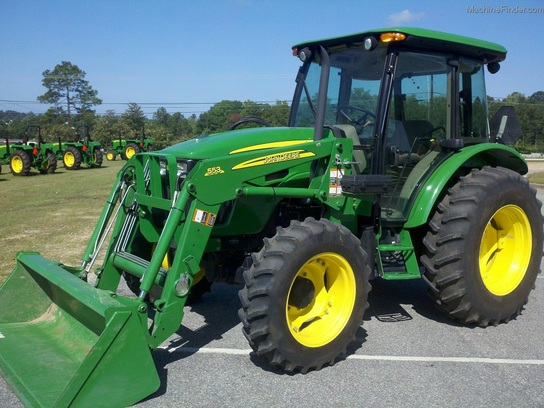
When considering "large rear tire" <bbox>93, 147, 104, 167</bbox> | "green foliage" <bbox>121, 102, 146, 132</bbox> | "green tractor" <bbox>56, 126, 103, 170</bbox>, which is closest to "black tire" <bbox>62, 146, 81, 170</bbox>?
"green tractor" <bbox>56, 126, 103, 170</bbox>

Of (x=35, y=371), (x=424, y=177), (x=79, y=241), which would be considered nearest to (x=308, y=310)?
(x=424, y=177)

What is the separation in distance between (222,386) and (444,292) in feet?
6.56

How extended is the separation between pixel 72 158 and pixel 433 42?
2215cm

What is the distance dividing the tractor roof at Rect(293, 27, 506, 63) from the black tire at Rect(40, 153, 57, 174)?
1896cm

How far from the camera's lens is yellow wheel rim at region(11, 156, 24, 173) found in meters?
20.9

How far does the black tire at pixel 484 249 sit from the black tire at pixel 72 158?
71.7 ft

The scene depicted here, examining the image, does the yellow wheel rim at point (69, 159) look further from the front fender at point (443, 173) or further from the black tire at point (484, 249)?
the black tire at point (484, 249)

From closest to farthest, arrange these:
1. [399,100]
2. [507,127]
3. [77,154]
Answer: [399,100]
[507,127]
[77,154]

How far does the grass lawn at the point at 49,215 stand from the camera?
25.7 ft

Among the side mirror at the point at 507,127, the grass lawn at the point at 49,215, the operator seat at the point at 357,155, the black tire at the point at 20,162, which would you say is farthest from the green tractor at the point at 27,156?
the side mirror at the point at 507,127

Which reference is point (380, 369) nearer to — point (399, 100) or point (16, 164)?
point (399, 100)

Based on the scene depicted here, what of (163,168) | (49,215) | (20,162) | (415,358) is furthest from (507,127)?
(20,162)

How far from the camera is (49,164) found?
22016 mm

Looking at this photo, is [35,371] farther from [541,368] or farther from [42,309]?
[541,368]
